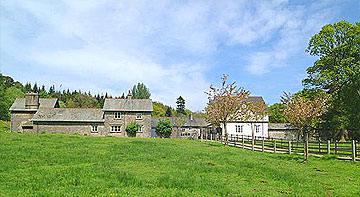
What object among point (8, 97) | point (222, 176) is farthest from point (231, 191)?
point (8, 97)

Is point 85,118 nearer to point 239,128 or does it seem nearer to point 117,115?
point 117,115

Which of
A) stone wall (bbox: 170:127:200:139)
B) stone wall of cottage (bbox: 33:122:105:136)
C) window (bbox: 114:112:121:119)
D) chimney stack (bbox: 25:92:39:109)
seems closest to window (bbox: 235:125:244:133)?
stone wall (bbox: 170:127:200:139)

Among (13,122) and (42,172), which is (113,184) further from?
(13,122)

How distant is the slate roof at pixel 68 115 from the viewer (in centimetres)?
4906

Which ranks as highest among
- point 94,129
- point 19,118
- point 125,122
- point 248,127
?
point 19,118

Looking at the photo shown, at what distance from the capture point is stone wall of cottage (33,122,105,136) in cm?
4878

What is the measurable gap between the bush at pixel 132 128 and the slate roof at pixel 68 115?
4739 mm

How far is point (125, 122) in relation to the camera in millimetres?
50812

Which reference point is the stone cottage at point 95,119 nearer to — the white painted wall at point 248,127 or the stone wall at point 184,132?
the white painted wall at point 248,127

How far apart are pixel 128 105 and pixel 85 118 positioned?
25.1ft

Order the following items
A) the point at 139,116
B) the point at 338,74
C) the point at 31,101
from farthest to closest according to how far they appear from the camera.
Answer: the point at 31,101, the point at 139,116, the point at 338,74

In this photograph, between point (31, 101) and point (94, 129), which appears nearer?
point (94, 129)

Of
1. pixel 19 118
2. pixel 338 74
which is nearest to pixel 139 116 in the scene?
pixel 19 118

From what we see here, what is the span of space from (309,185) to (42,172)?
952 cm
